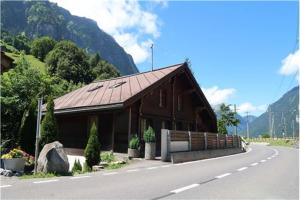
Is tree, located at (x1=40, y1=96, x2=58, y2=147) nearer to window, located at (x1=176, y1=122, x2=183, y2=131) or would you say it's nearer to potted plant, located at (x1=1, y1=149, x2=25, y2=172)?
potted plant, located at (x1=1, y1=149, x2=25, y2=172)

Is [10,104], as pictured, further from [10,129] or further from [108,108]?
[108,108]

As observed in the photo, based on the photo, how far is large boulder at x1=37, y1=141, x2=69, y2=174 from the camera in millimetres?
12500

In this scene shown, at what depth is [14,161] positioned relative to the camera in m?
12.7

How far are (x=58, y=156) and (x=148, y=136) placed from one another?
7.00 m

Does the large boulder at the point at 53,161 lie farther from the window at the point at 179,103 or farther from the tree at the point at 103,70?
the tree at the point at 103,70

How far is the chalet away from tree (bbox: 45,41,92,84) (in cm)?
5774

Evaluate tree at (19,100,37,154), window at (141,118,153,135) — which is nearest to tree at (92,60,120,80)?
window at (141,118,153,135)

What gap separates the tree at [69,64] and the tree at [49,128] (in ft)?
225

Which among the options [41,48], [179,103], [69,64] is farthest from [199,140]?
[41,48]

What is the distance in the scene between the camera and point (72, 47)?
91.4 m

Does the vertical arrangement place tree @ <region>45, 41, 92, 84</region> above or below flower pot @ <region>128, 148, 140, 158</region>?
above

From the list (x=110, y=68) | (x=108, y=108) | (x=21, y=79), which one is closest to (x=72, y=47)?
(x=110, y=68)

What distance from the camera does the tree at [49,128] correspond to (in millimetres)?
16562

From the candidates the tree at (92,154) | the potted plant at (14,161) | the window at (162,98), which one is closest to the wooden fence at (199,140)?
the window at (162,98)
